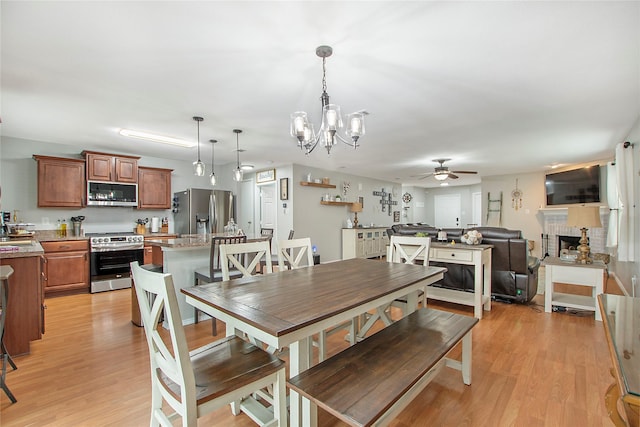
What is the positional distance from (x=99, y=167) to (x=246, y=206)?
309 centimetres

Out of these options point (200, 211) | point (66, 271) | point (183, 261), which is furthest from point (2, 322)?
point (200, 211)

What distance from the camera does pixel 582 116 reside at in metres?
3.25

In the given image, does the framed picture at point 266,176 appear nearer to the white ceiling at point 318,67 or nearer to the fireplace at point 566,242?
the white ceiling at point 318,67

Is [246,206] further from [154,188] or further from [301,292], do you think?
[301,292]

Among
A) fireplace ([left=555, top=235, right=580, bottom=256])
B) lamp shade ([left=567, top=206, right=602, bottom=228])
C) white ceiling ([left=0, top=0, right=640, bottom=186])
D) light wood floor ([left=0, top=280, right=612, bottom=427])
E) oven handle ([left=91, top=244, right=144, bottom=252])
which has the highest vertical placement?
white ceiling ([left=0, top=0, right=640, bottom=186])

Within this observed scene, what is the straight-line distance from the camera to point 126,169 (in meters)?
4.99

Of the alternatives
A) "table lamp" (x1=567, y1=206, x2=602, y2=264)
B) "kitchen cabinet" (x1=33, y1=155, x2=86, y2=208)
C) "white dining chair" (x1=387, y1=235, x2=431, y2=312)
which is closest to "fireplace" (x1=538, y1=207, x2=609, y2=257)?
"table lamp" (x1=567, y1=206, x2=602, y2=264)

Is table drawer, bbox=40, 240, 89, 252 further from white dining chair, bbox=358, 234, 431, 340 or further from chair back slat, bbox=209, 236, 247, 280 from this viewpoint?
white dining chair, bbox=358, 234, 431, 340

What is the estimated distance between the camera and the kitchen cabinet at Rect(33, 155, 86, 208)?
4.31 m

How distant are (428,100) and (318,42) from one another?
1.48 metres

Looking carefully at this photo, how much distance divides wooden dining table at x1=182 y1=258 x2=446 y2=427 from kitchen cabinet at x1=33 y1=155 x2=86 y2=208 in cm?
438

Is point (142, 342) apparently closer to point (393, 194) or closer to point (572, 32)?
Result: point (572, 32)

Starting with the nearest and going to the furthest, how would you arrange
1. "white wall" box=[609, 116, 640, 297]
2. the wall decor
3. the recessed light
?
"white wall" box=[609, 116, 640, 297], the recessed light, the wall decor

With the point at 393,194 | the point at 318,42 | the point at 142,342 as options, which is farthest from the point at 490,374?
the point at 393,194
